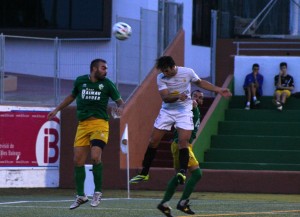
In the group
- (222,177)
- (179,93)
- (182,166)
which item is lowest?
(222,177)

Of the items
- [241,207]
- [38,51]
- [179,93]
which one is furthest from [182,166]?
[38,51]

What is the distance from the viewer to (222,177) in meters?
23.3

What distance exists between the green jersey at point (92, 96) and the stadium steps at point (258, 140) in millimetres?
9988

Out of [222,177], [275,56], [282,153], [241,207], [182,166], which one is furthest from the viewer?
[275,56]

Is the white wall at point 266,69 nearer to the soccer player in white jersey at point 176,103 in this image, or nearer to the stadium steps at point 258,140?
the stadium steps at point 258,140

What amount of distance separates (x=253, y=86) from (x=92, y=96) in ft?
43.8

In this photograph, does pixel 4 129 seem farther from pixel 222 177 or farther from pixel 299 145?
pixel 299 145

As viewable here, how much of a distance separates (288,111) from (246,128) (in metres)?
1.37

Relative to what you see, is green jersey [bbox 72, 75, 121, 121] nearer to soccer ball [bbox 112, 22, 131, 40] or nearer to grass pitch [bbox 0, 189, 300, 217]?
grass pitch [bbox 0, 189, 300, 217]

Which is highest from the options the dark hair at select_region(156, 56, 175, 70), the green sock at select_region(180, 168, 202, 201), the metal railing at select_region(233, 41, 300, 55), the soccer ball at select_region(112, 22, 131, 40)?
the soccer ball at select_region(112, 22, 131, 40)

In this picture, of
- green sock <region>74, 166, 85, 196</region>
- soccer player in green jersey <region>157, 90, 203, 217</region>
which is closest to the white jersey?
soccer player in green jersey <region>157, 90, 203, 217</region>

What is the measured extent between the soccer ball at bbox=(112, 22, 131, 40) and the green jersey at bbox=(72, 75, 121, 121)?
8.25 m

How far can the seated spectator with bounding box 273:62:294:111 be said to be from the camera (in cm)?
2780

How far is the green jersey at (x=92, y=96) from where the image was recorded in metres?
15.2
